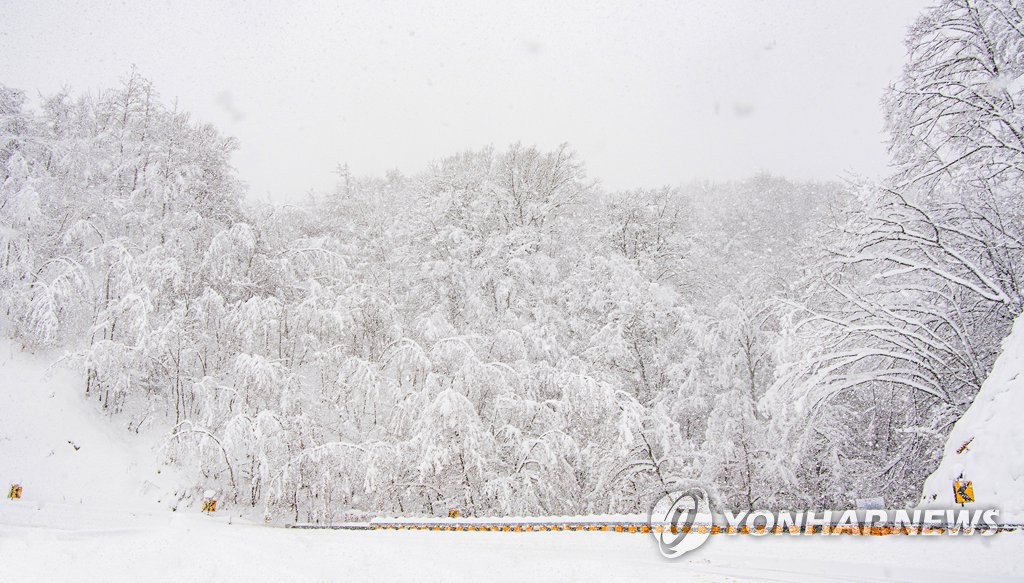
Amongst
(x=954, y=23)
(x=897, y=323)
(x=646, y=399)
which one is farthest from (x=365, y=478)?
(x=954, y=23)

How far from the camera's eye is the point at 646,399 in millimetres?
18203

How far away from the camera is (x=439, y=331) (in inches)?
674

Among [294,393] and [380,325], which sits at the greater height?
[380,325]

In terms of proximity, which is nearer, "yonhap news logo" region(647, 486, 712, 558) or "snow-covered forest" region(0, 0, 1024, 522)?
"yonhap news logo" region(647, 486, 712, 558)

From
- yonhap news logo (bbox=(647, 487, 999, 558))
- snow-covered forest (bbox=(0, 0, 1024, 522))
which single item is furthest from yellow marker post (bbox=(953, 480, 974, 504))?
snow-covered forest (bbox=(0, 0, 1024, 522))

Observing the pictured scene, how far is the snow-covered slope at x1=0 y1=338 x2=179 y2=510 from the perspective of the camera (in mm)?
15352

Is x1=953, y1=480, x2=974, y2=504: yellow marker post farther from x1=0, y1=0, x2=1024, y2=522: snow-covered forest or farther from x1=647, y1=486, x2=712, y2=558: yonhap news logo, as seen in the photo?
x1=0, y1=0, x2=1024, y2=522: snow-covered forest

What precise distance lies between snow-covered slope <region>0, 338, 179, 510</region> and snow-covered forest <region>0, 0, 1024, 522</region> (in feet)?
2.26

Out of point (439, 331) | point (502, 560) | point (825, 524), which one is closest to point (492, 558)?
point (502, 560)

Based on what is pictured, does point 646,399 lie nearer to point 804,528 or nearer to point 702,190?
point 804,528

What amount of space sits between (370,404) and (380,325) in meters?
2.95

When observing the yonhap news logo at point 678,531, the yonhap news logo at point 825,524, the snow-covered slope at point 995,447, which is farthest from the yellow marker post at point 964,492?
the yonhap news logo at point 678,531

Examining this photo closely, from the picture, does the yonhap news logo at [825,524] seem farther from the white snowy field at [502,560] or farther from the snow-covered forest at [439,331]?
the snow-covered forest at [439,331]

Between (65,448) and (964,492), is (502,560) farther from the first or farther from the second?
(65,448)
